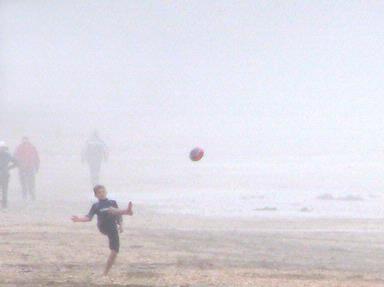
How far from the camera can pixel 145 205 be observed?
100 ft

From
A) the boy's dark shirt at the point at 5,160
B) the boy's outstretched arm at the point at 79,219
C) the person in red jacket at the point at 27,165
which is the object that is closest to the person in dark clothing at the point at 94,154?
the person in red jacket at the point at 27,165

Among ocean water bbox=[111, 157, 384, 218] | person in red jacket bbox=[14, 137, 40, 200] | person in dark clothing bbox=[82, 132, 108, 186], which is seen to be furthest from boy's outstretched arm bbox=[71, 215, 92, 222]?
person in dark clothing bbox=[82, 132, 108, 186]

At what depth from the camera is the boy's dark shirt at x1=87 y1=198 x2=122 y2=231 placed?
15.5 metres

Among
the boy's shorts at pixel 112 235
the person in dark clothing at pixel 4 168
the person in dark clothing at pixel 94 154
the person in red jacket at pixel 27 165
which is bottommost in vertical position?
the boy's shorts at pixel 112 235

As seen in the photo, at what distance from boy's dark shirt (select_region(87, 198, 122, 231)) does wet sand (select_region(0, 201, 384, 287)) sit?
607 mm

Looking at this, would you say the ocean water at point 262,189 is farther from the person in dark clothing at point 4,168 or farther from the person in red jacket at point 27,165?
the person in dark clothing at point 4,168

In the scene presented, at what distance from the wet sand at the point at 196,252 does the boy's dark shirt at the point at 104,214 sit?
1.99 feet

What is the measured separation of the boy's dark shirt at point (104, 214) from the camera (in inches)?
608

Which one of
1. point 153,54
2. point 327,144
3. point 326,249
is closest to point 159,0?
point 153,54

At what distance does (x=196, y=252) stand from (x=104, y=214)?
3859 millimetres

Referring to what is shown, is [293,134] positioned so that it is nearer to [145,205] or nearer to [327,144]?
[327,144]

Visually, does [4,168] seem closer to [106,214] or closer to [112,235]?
[112,235]

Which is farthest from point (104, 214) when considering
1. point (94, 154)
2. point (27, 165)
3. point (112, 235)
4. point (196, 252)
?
point (94, 154)

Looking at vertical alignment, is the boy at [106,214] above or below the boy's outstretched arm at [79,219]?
above
